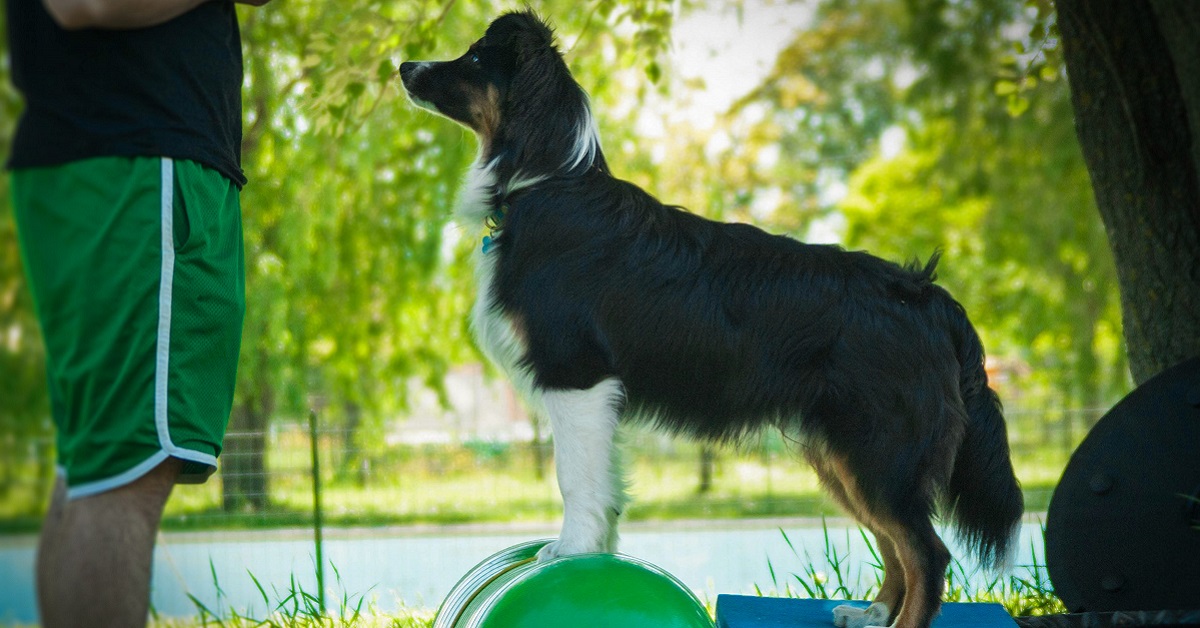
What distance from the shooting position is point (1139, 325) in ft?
12.8

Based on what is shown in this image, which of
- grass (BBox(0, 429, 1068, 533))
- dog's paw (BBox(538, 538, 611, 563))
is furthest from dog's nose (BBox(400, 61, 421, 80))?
grass (BBox(0, 429, 1068, 533))

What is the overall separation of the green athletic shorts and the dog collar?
3.62 ft

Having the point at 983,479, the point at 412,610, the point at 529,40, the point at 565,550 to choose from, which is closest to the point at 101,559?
the point at 565,550

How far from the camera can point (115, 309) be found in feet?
6.02

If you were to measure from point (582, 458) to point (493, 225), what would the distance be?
2.45 ft

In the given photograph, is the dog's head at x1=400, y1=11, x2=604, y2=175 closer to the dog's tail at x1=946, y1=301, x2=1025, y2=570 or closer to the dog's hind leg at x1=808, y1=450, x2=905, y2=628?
the dog's hind leg at x1=808, y1=450, x2=905, y2=628

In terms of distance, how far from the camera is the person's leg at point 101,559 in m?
1.78

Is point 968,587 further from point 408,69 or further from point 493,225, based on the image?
point 408,69

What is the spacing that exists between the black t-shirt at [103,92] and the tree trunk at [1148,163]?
3289 millimetres

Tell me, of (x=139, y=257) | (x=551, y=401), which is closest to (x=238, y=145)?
(x=139, y=257)

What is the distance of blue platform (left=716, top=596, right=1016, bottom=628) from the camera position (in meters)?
2.84

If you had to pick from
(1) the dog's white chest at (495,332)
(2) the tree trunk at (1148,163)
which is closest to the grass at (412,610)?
(2) the tree trunk at (1148,163)

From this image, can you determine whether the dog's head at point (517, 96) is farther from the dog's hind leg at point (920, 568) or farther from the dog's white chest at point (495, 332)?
the dog's hind leg at point (920, 568)

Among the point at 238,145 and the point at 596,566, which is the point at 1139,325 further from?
the point at 238,145
